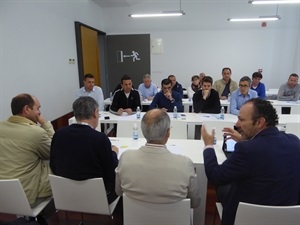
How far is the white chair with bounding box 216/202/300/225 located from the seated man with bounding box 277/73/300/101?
4417 mm

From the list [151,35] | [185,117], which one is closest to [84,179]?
[185,117]

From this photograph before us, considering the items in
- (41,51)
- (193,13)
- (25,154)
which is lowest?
(25,154)

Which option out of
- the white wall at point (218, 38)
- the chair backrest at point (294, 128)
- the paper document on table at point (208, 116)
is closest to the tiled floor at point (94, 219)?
the chair backrest at point (294, 128)

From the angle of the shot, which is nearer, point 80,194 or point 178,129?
point 80,194

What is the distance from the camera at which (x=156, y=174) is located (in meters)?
1.29

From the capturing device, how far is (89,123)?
70.6 inches

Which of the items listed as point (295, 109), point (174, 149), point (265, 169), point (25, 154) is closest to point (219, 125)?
point (174, 149)

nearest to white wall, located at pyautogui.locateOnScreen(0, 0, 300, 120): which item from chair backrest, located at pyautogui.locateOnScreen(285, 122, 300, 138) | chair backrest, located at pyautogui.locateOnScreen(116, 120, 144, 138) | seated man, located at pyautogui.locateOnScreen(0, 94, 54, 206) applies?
chair backrest, located at pyautogui.locateOnScreen(116, 120, 144, 138)

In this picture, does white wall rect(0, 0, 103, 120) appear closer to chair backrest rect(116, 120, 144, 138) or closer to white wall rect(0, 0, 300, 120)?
white wall rect(0, 0, 300, 120)

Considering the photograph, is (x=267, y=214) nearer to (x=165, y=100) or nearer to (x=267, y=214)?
(x=267, y=214)

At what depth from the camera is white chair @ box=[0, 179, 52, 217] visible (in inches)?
59.1

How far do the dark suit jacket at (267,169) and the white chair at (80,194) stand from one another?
840 millimetres

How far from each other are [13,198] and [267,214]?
1.63 m

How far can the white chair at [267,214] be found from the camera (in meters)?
1.20
